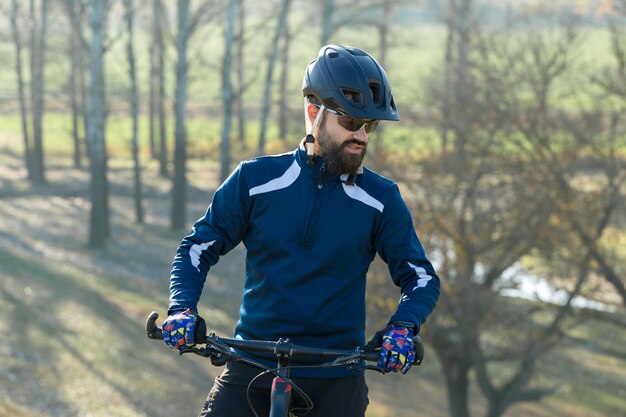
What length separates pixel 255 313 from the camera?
3662 mm

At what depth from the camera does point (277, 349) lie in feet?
10.9

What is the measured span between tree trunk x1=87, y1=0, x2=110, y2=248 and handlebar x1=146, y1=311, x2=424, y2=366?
22943 millimetres

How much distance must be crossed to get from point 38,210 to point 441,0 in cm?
1940

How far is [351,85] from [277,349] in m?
0.99

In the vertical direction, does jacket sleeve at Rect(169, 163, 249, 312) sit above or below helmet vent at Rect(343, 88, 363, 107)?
below

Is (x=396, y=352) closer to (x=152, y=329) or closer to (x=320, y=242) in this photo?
(x=320, y=242)

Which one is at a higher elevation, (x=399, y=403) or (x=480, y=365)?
(x=480, y=365)

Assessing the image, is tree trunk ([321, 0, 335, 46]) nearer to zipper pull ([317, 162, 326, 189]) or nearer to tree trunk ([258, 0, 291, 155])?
tree trunk ([258, 0, 291, 155])

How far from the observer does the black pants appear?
3500 mm

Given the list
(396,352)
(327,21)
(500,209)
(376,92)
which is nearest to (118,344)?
(500,209)

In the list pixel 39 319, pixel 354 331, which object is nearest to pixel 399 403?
pixel 39 319

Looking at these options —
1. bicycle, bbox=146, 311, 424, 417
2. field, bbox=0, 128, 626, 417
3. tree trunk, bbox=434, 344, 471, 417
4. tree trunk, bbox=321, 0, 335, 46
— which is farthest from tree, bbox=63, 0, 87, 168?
bicycle, bbox=146, 311, 424, 417

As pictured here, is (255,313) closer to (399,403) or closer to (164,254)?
(399,403)

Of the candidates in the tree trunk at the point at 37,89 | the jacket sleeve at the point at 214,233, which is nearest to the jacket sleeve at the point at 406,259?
the jacket sleeve at the point at 214,233
